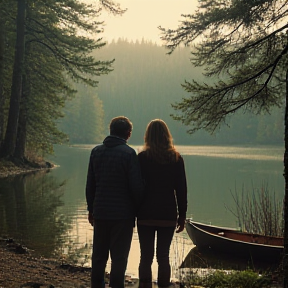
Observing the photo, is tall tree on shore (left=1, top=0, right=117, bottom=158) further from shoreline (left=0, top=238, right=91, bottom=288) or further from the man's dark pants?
the man's dark pants

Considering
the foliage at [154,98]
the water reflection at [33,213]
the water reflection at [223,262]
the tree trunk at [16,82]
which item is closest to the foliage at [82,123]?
the foliage at [154,98]

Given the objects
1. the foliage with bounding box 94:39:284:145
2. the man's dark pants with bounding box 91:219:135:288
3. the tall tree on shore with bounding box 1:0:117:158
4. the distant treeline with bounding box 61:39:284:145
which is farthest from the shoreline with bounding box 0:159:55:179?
the foliage with bounding box 94:39:284:145

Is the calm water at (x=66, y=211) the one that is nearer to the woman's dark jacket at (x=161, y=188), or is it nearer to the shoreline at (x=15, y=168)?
the shoreline at (x=15, y=168)

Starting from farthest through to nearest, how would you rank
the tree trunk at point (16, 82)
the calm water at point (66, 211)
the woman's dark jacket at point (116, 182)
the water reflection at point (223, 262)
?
the tree trunk at point (16, 82) < the calm water at point (66, 211) < the water reflection at point (223, 262) < the woman's dark jacket at point (116, 182)

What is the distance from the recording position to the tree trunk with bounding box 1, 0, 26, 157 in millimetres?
22766

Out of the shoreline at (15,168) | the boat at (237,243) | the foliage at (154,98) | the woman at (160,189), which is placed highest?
the foliage at (154,98)

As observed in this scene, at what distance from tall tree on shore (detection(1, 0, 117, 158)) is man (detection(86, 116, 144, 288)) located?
1830 centimetres

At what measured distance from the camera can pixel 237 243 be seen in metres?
9.29

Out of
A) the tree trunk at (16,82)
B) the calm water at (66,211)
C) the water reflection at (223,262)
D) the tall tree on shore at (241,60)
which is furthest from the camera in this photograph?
the tree trunk at (16,82)

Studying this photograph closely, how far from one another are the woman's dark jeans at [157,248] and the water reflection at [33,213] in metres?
4.16

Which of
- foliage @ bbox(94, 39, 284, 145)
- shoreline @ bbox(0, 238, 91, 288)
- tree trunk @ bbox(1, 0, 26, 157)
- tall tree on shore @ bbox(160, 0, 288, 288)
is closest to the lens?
shoreline @ bbox(0, 238, 91, 288)

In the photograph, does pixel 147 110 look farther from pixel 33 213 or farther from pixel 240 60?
pixel 240 60

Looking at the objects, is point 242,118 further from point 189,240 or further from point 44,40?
point 189,240

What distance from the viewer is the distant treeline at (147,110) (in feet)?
359
